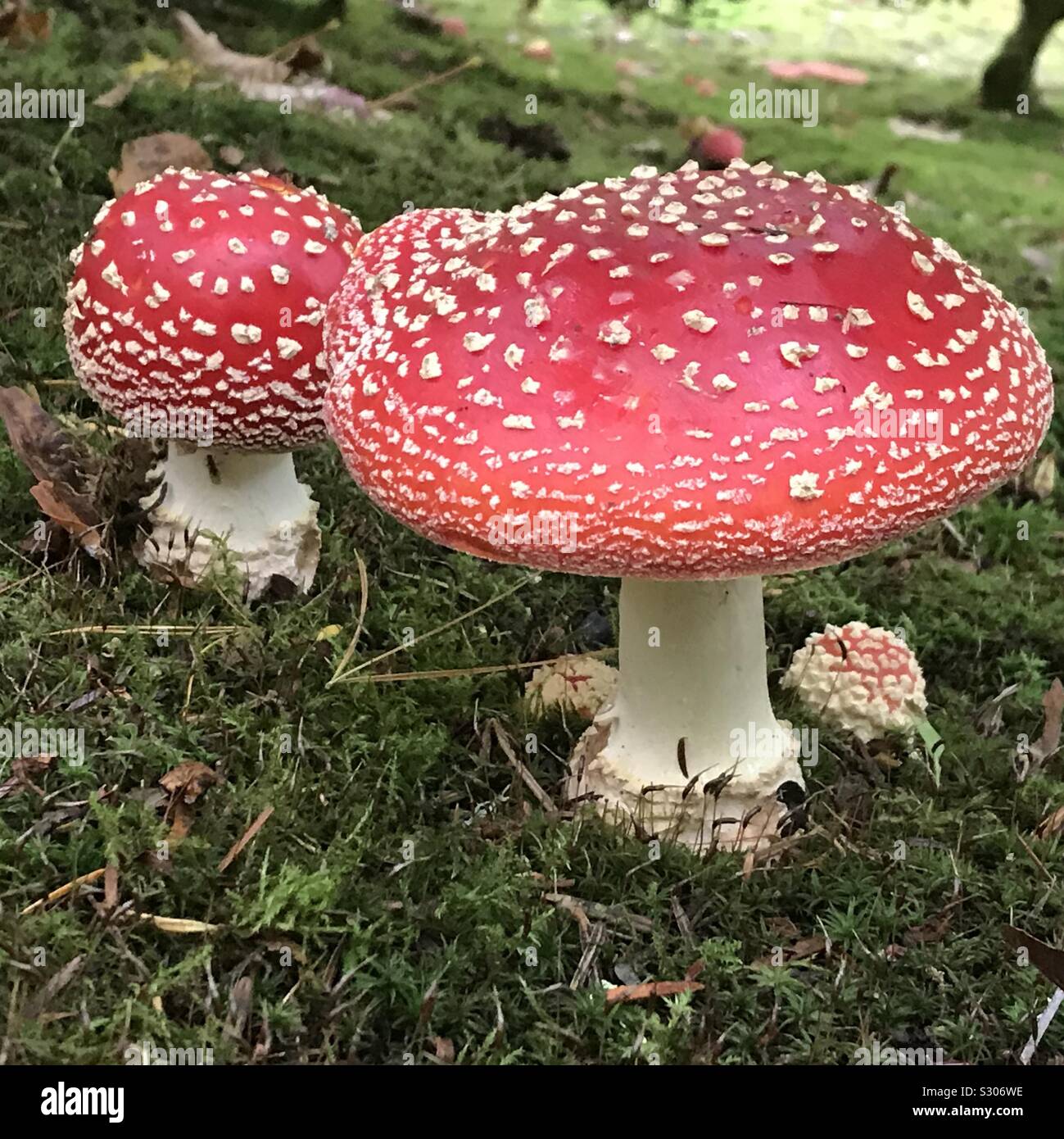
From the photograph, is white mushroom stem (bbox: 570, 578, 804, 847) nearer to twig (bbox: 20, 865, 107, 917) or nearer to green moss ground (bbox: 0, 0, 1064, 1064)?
green moss ground (bbox: 0, 0, 1064, 1064)

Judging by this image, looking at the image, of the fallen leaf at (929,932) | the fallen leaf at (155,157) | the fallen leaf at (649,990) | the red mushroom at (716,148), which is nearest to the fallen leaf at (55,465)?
the fallen leaf at (155,157)

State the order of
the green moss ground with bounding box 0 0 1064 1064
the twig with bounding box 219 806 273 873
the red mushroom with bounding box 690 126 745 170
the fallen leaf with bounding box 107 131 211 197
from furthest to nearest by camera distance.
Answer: the red mushroom with bounding box 690 126 745 170 < the fallen leaf with bounding box 107 131 211 197 < the twig with bounding box 219 806 273 873 < the green moss ground with bounding box 0 0 1064 1064

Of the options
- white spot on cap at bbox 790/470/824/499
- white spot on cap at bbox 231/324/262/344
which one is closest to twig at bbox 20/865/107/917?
white spot on cap at bbox 231/324/262/344

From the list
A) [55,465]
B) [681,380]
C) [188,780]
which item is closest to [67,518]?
[55,465]
